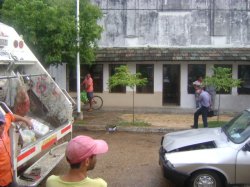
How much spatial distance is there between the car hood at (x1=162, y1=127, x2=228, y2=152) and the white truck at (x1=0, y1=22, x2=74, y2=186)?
6.77 ft

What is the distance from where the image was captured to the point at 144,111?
19609 millimetres

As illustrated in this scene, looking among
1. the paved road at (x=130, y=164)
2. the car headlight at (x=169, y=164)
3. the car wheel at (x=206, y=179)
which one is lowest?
the paved road at (x=130, y=164)

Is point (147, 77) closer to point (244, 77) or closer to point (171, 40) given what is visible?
point (171, 40)

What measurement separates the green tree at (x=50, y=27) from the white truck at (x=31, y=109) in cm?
573

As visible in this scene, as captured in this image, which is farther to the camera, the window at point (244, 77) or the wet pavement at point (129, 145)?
the window at point (244, 77)

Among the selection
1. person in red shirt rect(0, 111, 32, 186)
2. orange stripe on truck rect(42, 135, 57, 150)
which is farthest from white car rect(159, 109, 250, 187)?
person in red shirt rect(0, 111, 32, 186)

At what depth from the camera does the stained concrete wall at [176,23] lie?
811 inches

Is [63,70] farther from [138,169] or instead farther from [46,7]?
[138,169]

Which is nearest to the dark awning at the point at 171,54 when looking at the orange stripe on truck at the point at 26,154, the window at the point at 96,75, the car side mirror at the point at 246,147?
the window at the point at 96,75

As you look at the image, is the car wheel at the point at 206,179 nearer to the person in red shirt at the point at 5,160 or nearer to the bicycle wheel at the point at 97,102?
the person in red shirt at the point at 5,160

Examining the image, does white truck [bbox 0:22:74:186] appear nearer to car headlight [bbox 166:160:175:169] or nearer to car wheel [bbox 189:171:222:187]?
car headlight [bbox 166:160:175:169]

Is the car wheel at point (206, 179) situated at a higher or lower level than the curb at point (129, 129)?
higher

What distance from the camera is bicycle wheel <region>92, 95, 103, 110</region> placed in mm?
20256

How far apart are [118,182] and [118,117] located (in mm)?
9102
